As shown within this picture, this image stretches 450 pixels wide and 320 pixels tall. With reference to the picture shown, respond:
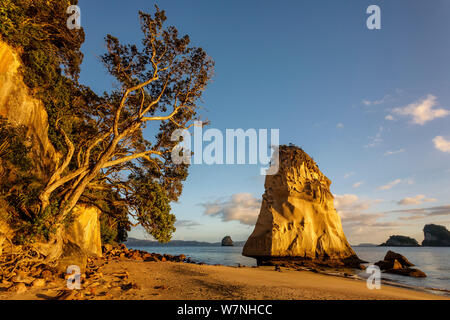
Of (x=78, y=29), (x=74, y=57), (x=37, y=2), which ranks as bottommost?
(x=74, y=57)

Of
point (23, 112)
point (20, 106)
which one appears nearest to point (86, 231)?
point (23, 112)

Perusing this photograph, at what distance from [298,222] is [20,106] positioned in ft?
113

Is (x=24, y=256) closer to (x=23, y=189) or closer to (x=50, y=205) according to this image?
(x=50, y=205)

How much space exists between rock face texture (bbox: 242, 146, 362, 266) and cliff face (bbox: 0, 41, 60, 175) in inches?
1118

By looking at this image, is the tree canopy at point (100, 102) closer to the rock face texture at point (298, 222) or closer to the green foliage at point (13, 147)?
the green foliage at point (13, 147)

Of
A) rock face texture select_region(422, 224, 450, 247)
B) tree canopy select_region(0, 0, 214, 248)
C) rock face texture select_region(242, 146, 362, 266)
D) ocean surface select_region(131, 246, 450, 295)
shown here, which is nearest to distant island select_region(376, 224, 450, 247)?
rock face texture select_region(422, 224, 450, 247)

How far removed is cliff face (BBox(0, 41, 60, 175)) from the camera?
9541 millimetres

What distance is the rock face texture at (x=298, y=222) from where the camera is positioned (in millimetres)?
31422

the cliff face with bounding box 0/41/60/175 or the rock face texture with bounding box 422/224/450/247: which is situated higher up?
the cliff face with bounding box 0/41/60/175

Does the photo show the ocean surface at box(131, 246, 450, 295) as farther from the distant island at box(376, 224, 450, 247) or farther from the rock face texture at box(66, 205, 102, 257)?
the distant island at box(376, 224, 450, 247)

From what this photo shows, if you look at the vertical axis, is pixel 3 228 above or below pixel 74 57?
below

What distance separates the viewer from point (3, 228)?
7.94 metres
